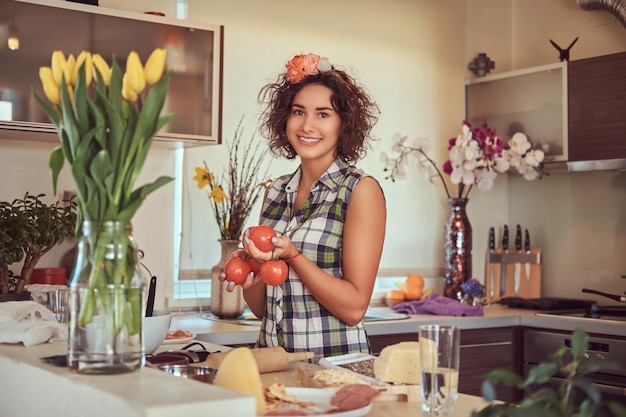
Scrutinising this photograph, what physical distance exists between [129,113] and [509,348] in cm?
286

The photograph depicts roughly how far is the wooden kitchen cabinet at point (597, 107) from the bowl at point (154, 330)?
103 inches

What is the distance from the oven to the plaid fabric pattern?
1.45m

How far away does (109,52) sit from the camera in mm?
3191

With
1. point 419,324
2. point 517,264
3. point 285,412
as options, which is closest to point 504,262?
point 517,264

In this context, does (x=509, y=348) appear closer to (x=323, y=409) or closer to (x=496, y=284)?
(x=496, y=284)

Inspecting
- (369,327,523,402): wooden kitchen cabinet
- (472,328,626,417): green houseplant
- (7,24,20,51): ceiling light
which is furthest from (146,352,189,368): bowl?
(369,327,523,402): wooden kitchen cabinet

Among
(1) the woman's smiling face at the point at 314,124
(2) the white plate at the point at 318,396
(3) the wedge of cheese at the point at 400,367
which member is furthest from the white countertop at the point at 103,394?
(1) the woman's smiling face at the point at 314,124

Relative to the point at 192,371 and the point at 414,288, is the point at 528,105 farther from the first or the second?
the point at 192,371

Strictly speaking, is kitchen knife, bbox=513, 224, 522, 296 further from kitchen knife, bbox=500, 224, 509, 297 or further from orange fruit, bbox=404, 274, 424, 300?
orange fruit, bbox=404, 274, 424, 300

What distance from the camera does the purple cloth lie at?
3.77 metres

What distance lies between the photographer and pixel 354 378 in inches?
62.1

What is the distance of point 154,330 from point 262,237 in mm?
297

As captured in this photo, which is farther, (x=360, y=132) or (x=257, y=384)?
(x=360, y=132)

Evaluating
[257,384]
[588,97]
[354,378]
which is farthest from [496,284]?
[257,384]
